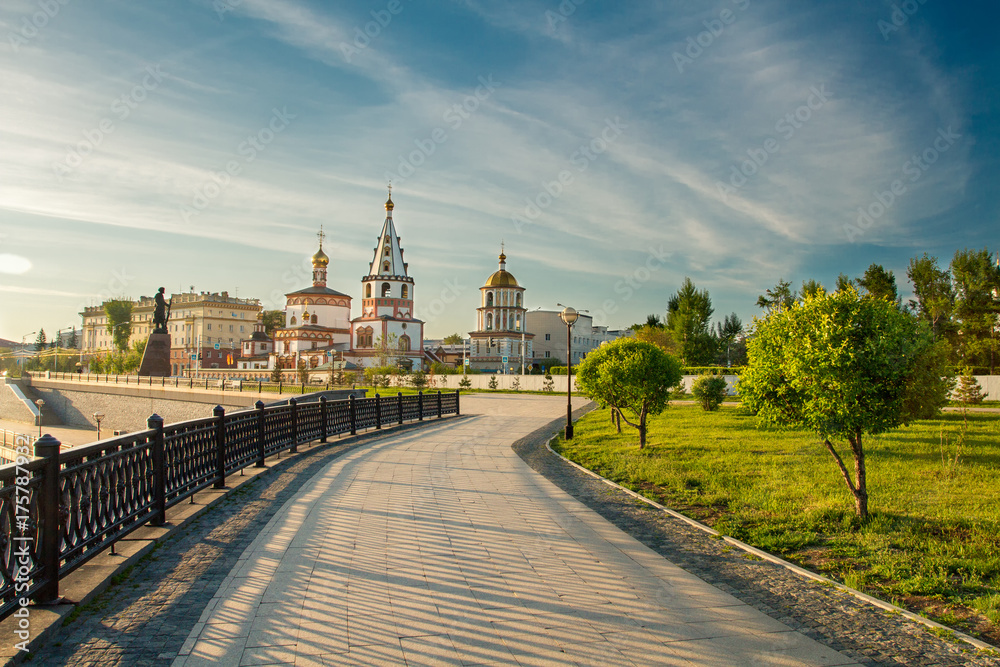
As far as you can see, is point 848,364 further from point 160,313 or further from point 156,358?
point 160,313

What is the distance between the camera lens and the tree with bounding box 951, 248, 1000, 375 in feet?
111

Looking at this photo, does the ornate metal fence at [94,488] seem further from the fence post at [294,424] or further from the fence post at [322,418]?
the fence post at [322,418]

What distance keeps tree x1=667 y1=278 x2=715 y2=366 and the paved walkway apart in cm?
4708

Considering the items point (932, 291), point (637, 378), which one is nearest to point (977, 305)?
point (932, 291)

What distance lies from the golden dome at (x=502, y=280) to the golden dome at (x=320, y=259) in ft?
83.1

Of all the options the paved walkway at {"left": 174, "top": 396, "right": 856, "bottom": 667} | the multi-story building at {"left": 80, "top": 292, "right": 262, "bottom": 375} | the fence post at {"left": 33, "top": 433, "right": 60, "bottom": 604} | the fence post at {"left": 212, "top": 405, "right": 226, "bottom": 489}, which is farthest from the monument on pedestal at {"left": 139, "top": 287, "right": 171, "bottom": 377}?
the multi-story building at {"left": 80, "top": 292, "right": 262, "bottom": 375}

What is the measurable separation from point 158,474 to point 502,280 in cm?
6668

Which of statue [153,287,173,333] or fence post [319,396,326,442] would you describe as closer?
fence post [319,396,326,442]

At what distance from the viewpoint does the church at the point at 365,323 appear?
7012cm

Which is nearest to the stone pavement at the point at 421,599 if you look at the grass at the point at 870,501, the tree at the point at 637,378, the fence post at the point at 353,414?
the grass at the point at 870,501

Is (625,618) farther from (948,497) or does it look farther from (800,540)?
(948,497)

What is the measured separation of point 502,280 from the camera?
2844 inches

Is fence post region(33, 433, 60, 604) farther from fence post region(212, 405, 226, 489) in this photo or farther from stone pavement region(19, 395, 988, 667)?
fence post region(212, 405, 226, 489)

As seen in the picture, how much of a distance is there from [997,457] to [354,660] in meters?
10.7
